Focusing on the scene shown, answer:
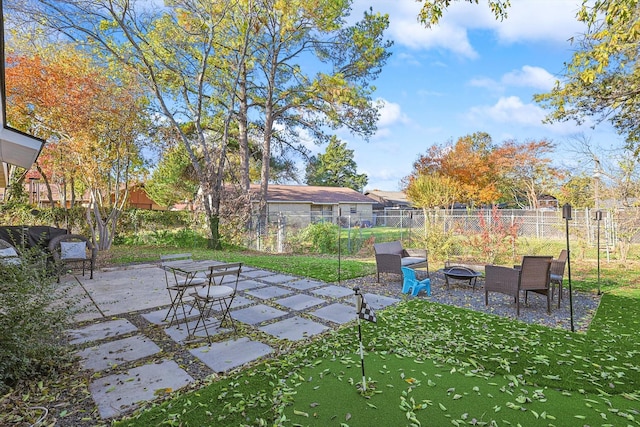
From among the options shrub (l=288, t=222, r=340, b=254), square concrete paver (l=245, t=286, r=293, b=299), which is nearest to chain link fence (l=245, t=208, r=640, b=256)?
shrub (l=288, t=222, r=340, b=254)

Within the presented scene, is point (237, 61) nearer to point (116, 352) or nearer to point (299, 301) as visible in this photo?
point (299, 301)

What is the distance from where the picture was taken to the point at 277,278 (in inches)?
260

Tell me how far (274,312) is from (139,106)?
9455mm

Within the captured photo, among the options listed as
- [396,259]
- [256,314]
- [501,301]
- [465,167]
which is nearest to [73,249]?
[256,314]

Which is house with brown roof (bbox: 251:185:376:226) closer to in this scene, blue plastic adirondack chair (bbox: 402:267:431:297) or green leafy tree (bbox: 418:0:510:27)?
blue plastic adirondack chair (bbox: 402:267:431:297)

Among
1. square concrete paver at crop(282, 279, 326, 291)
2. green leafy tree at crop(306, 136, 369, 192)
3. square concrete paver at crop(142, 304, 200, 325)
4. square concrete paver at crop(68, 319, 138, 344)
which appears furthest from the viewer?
green leafy tree at crop(306, 136, 369, 192)

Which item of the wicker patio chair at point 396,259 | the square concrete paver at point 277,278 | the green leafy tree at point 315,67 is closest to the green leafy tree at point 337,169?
the green leafy tree at point 315,67

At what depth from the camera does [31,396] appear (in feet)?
7.72

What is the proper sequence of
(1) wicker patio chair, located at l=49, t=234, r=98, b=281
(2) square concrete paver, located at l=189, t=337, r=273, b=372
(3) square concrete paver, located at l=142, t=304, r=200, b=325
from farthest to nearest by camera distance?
(1) wicker patio chair, located at l=49, t=234, r=98, b=281 < (3) square concrete paver, located at l=142, t=304, r=200, b=325 < (2) square concrete paver, located at l=189, t=337, r=273, b=372

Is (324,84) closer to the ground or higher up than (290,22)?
closer to the ground

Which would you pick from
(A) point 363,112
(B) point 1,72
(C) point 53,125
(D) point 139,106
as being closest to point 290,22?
(A) point 363,112

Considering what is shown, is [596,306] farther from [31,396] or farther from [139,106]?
[139,106]

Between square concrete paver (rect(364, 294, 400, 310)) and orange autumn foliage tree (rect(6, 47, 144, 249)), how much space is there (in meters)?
9.06

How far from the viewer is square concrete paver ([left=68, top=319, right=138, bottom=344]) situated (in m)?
3.46
